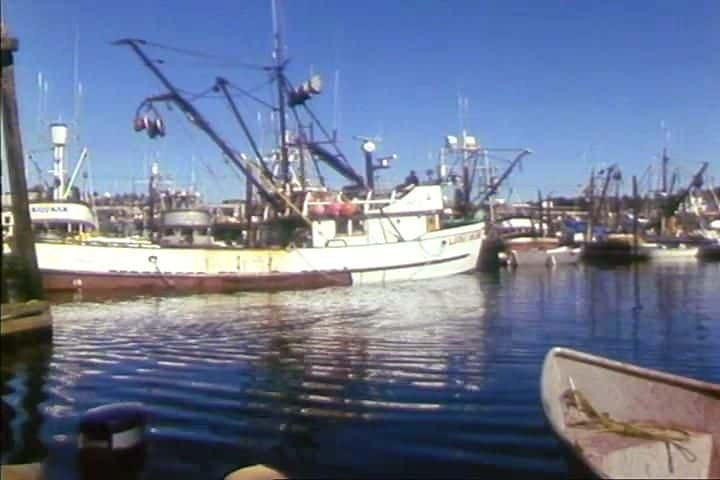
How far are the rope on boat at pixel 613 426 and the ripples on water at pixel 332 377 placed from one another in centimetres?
70

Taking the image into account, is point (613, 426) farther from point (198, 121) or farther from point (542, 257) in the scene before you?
point (542, 257)

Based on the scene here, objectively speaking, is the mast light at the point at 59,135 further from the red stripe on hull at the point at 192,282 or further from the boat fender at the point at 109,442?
→ the boat fender at the point at 109,442

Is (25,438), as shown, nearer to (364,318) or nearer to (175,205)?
(364,318)

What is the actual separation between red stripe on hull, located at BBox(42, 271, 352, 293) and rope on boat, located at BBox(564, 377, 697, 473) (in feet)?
79.3

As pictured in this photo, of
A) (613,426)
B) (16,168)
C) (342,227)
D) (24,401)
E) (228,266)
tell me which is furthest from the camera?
(342,227)

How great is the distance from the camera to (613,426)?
6625 mm

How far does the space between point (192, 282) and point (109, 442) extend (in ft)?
80.4

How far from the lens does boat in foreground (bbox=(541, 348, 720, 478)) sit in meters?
6.27

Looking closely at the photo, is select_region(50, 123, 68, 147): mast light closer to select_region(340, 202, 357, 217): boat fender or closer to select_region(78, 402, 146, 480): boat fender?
select_region(340, 202, 357, 217): boat fender

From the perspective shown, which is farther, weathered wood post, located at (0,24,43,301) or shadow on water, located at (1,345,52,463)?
weathered wood post, located at (0,24,43,301)

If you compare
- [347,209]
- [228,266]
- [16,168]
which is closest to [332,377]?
[16,168]

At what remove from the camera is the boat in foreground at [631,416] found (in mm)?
6270

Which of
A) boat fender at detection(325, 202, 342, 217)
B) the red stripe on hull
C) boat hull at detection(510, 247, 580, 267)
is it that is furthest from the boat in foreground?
boat hull at detection(510, 247, 580, 267)

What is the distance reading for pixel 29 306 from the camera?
13328 millimetres
